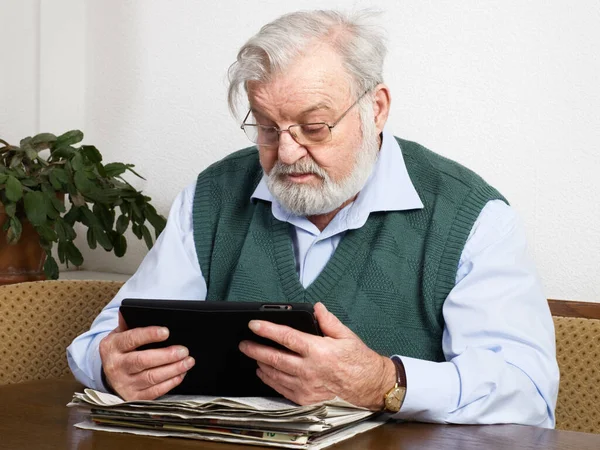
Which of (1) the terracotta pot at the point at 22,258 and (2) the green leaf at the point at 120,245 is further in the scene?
(2) the green leaf at the point at 120,245

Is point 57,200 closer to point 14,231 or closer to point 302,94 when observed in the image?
point 14,231

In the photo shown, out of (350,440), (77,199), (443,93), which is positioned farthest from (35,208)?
(350,440)

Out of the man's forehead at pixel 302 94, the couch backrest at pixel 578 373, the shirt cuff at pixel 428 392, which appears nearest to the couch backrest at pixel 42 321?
the man's forehead at pixel 302 94

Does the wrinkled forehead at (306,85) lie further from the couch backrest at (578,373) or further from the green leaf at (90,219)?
the green leaf at (90,219)

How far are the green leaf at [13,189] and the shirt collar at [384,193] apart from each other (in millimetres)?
725

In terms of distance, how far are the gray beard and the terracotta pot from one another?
0.99 m

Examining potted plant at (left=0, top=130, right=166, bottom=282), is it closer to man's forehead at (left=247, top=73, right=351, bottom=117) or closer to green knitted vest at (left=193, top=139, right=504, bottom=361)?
green knitted vest at (left=193, top=139, right=504, bottom=361)

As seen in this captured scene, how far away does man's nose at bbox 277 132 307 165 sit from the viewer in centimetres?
179

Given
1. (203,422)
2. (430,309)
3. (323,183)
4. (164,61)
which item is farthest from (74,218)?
(203,422)

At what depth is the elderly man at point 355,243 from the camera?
163cm

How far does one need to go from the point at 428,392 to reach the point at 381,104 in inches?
28.2

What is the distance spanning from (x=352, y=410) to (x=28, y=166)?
153cm

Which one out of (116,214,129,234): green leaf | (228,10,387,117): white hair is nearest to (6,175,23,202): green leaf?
(116,214,129,234): green leaf

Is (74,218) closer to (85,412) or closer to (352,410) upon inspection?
(85,412)
